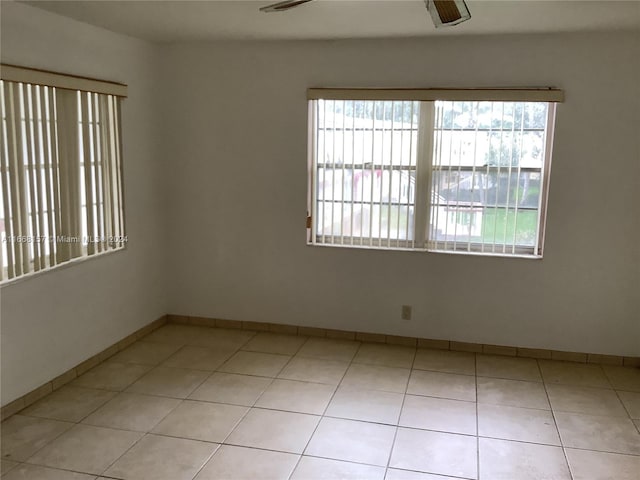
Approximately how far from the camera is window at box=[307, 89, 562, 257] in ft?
13.0

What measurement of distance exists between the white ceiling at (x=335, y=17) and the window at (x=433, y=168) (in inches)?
17.5

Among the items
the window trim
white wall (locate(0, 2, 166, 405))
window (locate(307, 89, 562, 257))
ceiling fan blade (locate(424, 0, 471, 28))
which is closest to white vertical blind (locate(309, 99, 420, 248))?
window (locate(307, 89, 562, 257))

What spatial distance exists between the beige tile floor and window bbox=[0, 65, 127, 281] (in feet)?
2.85

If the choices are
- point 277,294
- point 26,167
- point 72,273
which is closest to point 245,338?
point 277,294

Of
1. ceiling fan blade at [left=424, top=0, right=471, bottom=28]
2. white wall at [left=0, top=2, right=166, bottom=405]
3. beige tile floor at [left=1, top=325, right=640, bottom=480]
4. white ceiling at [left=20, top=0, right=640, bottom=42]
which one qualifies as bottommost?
beige tile floor at [left=1, top=325, right=640, bottom=480]

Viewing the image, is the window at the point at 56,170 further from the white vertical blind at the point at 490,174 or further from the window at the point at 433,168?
the white vertical blind at the point at 490,174

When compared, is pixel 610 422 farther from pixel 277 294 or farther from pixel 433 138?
pixel 277 294

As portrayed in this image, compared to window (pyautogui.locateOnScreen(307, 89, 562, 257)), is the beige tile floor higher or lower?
lower

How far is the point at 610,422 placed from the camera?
127 inches

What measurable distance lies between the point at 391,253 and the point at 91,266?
2.08 meters

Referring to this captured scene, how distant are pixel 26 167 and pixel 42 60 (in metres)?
0.61

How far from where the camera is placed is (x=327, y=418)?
323cm

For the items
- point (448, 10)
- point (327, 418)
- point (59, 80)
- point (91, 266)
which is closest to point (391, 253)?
point (327, 418)

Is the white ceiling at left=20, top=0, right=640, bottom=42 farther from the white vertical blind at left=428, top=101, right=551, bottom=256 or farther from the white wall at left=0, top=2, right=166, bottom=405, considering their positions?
the white vertical blind at left=428, top=101, right=551, bottom=256
